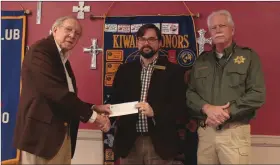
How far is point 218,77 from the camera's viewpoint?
6.24 feet

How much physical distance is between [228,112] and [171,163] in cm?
56

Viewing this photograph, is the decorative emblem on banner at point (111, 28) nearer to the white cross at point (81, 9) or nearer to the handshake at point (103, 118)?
the white cross at point (81, 9)

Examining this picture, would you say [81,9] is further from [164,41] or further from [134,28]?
[164,41]

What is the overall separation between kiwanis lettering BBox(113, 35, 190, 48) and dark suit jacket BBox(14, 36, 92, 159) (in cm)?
85

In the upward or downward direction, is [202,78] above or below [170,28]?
below

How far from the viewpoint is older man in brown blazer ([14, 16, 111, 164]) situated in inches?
65.1

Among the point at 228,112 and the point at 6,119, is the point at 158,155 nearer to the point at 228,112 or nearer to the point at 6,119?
the point at 228,112

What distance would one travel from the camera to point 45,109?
1.69 m

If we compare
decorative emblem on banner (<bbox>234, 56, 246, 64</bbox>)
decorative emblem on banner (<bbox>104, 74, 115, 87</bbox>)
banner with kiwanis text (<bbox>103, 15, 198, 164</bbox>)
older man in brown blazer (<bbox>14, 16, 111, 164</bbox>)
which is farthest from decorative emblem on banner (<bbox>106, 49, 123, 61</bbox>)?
decorative emblem on banner (<bbox>234, 56, 246, 64</bbox>)

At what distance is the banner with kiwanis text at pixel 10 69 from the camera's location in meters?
2.63

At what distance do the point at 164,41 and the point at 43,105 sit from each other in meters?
1.22

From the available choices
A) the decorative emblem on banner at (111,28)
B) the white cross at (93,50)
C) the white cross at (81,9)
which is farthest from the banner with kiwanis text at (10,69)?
the decorative emblem on banner at (111,28)

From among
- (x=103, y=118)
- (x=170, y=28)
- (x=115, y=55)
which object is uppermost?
(x=170, y=28)

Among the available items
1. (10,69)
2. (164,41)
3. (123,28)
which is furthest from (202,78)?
(10,69)
